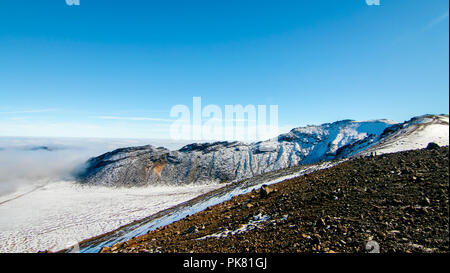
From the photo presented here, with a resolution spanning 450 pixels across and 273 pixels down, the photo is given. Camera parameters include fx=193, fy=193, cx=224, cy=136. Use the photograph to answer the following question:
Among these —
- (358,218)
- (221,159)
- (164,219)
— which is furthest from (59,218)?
(221,159)

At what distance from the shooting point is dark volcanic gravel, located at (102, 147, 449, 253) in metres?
5.77

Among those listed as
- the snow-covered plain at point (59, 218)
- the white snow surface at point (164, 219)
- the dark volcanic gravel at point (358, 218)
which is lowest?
the snow-covered plain at point (59, 218)

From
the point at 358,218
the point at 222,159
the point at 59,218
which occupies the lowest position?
the point at 59,218

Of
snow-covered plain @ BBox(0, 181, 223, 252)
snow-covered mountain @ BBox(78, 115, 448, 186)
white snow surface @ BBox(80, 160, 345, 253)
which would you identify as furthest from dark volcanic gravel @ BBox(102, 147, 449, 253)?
snow-covered mountain @ BBox(78, 115, 448, 186)

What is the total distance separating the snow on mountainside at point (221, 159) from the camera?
2785 inches

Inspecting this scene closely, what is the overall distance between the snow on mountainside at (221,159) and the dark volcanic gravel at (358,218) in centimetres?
5883

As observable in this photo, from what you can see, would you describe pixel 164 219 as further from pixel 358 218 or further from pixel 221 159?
pixel 221 159

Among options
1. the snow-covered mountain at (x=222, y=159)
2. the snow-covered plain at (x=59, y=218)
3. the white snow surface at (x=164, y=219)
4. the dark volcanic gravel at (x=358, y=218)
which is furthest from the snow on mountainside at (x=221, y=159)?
the dark volcanic gravel at (x=358, y=218)

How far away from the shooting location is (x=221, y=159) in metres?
78.3

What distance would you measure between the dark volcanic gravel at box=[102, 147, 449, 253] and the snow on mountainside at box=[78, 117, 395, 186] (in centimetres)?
5883

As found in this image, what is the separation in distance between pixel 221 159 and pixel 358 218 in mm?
71762

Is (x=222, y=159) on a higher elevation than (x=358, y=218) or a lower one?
lower

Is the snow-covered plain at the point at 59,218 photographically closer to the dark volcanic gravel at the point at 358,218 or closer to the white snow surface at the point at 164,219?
the white snow surface at the point at 164,219
